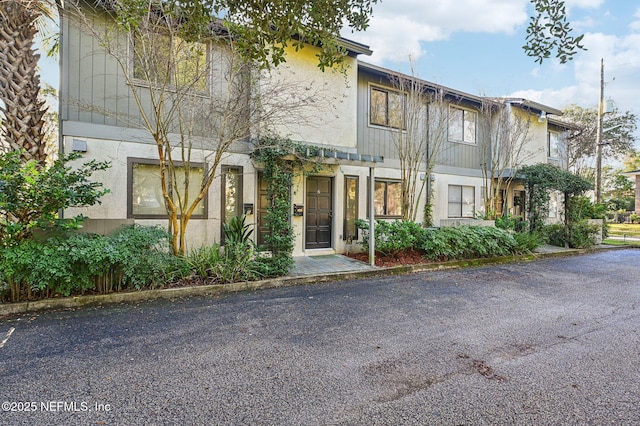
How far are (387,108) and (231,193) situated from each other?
5.92 metres

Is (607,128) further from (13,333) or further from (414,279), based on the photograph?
(13,333)

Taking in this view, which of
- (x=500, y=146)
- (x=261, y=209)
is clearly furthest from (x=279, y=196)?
(x=500, y=146)

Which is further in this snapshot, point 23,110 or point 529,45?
point 23,110

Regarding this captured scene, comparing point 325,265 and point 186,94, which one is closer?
point 186,94

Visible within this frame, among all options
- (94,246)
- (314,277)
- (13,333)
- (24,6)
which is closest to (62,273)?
(94,246)

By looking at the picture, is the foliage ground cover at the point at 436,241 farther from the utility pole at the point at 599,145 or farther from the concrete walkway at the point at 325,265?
the utility pole at the point at 599,145

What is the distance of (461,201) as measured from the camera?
499 inches

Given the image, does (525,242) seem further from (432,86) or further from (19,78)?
(19,78)

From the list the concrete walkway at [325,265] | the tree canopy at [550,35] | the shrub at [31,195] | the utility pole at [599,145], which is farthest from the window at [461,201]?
the shrub at [31,195]

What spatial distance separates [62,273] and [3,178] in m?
1.49

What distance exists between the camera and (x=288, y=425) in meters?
2.26

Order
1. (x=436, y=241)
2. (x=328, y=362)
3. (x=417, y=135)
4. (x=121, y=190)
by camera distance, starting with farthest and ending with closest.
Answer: (x=417, y=135) → (x=436, y=241) → (x=121, y=190) → (x=328, y=362)

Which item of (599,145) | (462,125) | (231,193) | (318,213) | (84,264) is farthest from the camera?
(599,145)

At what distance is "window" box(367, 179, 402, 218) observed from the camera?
10.5 metres
